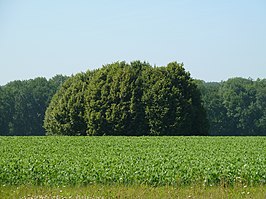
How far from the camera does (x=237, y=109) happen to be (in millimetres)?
84938

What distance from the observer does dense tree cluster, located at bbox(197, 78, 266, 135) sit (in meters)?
82.3

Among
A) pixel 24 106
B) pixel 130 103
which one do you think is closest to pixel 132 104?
pixel 130 103

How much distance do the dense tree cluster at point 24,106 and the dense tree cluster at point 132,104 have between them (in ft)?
67.9

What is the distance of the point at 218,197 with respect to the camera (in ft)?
39.5

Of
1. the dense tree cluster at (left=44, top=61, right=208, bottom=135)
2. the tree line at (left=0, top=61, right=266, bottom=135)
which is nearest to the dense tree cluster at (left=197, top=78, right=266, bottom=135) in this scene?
the tree line at (left=0, top=61, right=266, bottom=135)

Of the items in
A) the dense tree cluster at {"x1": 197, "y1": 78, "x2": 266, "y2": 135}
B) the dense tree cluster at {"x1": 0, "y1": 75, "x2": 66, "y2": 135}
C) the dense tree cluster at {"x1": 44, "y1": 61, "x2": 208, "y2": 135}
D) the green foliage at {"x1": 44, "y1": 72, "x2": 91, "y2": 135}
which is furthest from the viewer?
the dense tree cluster at {"x1": 197, "y1": 78, "x2": 266, "y2": 135}

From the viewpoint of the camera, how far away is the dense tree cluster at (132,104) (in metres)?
53.5

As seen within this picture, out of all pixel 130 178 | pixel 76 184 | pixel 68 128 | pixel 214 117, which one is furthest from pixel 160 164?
pixel 214 117

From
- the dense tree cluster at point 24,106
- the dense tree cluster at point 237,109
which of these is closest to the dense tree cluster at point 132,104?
the dense tree cluster at point 24,106

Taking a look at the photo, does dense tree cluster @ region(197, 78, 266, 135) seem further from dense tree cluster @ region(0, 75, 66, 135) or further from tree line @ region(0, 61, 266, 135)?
dense tree cluster @ region(0, 75, 66, 135)

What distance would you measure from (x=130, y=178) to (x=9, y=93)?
73500 mm

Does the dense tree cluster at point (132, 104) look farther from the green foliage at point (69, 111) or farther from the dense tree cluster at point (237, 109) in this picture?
the dense tree cluster at point (237, 109)

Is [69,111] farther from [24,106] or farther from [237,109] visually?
[237,109]

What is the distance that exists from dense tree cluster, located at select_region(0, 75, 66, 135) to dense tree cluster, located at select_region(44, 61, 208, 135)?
20702 millimetres
